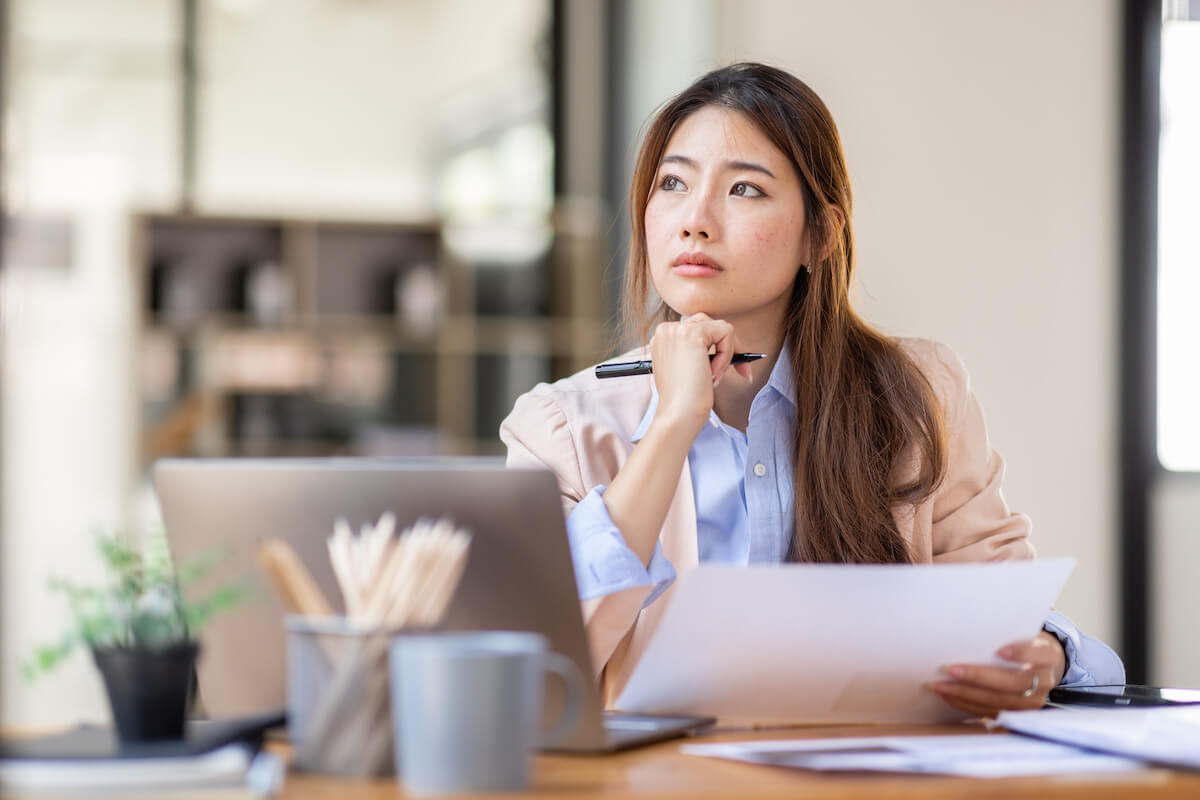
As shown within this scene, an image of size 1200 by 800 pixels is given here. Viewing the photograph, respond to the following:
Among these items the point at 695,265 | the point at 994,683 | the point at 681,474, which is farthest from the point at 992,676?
the point at 695,265

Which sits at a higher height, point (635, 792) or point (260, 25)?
point (260, 25)

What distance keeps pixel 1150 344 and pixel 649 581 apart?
2331 millimetres

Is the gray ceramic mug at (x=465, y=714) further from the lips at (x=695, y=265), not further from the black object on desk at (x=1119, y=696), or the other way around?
the lips at (x=695, y=265)

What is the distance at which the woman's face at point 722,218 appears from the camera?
1.60 m

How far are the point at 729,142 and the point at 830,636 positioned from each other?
794 mm

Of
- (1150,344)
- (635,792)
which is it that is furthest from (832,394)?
(1150,344)

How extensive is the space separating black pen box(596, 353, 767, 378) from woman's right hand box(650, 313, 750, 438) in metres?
0.01

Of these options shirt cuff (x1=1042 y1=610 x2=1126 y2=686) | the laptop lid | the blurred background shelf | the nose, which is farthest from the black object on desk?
the blurred background shelf

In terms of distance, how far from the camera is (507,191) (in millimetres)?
5762

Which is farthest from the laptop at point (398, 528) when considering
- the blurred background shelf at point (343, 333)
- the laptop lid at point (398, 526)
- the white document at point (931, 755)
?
the blurred background shelf at point (343, 333)

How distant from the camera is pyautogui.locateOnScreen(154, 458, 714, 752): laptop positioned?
3.00 feet

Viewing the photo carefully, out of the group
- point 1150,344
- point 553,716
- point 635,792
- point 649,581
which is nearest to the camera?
point 635,792

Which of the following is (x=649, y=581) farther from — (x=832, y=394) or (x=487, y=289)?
(x=487, y=289)

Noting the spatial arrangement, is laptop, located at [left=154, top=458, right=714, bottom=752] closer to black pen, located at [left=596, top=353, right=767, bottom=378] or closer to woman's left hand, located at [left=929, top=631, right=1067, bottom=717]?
woman's left hand, located at [left=929, top=631, right=1067, bottom=717]
